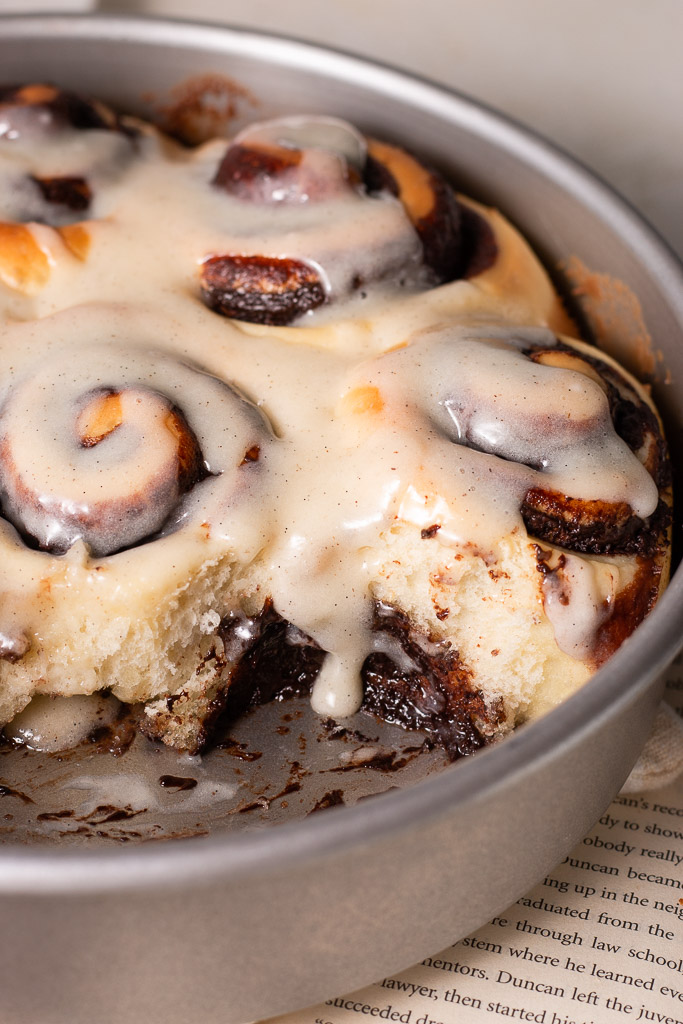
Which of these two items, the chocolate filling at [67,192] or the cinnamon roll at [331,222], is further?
the chocolate filling at [67,192]

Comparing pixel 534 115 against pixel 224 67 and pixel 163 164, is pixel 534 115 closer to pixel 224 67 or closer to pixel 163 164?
pixel 224 67

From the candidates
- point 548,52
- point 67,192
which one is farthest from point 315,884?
point 548,52

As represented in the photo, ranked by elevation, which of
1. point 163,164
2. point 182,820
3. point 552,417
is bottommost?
point 182,820

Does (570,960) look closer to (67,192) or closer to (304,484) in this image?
(304,484)

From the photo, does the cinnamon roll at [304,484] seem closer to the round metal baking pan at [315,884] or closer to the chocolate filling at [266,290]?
the chocolate filling at [266,290]

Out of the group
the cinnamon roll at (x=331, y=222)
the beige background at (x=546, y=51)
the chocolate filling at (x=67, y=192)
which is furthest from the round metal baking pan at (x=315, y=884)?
the beige background at (x=546, y=51)

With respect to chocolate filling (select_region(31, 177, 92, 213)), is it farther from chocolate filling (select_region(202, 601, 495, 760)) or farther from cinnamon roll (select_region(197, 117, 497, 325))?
chocolate filling (select_region(202, 601, 495, 760))

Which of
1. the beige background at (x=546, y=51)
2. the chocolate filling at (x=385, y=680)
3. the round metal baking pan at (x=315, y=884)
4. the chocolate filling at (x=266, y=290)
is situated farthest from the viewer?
the beige background at (x=546, y=51)

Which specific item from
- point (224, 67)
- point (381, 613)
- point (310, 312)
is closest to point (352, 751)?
point (381, 613)

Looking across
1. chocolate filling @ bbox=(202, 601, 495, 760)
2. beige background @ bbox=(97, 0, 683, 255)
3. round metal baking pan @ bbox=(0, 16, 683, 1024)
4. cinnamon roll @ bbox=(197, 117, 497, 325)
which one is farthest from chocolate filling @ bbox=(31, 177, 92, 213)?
beige background @ bbox=(97, 0, 683, 255)
